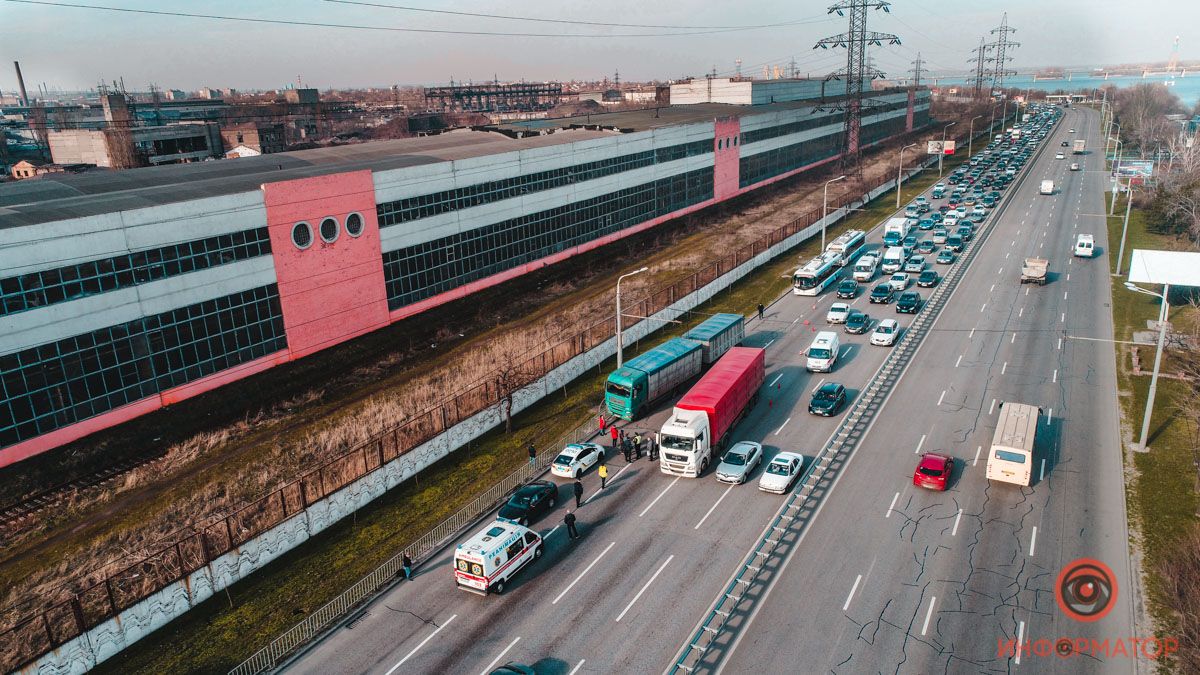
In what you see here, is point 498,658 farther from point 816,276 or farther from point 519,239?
point 519,239

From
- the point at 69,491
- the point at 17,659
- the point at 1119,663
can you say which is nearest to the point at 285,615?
the point at 17,659

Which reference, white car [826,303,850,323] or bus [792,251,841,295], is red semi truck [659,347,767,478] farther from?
bus [792,251,841,295]

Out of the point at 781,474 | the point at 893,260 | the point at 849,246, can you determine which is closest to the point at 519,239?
the point at 849,246

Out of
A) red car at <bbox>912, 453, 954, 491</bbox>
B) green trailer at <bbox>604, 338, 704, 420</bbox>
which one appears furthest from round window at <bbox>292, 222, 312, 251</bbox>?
red car at <bbox>912, 453, 954, 491</bbox>

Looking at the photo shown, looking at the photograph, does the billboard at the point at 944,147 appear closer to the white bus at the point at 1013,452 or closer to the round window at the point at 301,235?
the white bus at the point at 1013,452

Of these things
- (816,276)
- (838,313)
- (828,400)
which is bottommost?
(828,400)

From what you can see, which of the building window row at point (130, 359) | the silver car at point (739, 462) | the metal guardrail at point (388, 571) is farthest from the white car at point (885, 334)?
the building window row at point (130, 359)

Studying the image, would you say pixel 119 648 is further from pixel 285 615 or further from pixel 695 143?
pixel 695 143
